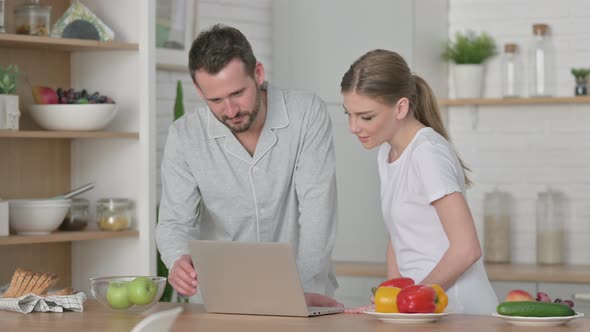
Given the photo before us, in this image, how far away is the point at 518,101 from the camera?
16.9ft

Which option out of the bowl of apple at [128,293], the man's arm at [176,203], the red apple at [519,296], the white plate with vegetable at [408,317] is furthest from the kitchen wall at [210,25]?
the red apple at [519,296]

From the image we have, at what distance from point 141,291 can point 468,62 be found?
9.53 feet

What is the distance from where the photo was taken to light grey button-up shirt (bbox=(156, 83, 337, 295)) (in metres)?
3.35

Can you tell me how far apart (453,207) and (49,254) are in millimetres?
2303

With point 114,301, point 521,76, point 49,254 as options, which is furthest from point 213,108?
point 521,76

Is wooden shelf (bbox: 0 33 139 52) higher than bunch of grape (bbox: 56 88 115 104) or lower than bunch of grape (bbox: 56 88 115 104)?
higher

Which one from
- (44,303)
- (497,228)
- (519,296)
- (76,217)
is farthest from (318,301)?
(497,228)

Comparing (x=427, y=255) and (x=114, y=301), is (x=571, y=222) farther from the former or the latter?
(x=114, y=301)

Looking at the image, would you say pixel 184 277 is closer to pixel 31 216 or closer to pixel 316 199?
pixel 316 199

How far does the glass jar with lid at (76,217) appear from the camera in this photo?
4.33 meters

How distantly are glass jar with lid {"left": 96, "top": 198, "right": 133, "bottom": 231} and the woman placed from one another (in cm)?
159

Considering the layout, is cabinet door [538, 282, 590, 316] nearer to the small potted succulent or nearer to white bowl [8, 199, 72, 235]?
the small potted succulent

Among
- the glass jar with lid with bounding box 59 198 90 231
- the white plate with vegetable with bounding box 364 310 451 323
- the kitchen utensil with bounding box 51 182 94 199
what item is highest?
the kitchen utensil with bounding box 51 182 94 199

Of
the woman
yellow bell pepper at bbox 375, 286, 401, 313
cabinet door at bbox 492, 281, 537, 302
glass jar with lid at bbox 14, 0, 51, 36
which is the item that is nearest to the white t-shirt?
the woman
